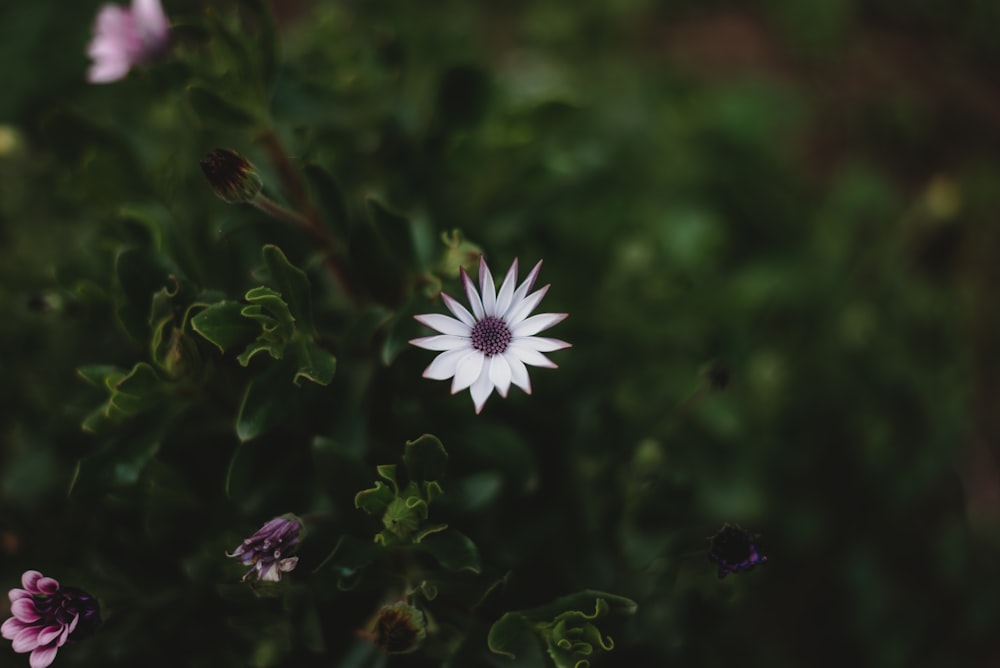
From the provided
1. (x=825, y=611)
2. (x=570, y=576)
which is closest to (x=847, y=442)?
(x=825, y=611)

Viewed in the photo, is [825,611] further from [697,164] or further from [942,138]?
[942,138]

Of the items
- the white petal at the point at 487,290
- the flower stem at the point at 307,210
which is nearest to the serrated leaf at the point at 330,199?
the flower stem at the point at 307,210

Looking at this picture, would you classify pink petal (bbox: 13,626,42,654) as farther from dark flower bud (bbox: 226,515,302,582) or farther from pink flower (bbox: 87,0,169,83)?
pink flower (bbox: 87,0,169,83)

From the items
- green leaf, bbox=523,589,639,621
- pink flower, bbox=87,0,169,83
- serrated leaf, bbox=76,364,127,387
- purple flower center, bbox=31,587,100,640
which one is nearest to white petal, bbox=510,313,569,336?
green leaf, bbox=523,589,639,621

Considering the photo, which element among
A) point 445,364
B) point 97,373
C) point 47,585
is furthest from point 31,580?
point 445,364

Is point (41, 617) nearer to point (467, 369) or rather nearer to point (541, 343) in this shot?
point (467, 369)

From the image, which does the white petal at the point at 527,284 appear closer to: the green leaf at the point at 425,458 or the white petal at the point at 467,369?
the white petal at the point at 467,369
